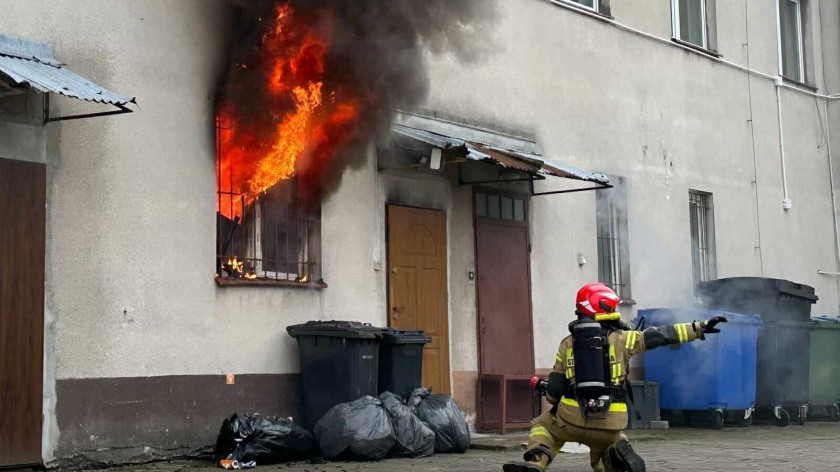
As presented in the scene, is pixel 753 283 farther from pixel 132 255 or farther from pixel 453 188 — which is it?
pixel 132 255

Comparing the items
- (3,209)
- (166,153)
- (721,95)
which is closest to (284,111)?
(166,153)

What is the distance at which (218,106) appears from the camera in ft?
34.3

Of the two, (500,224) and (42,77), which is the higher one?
(42,77)

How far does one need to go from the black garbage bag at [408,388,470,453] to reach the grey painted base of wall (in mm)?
1214

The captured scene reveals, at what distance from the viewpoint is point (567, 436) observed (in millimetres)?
8219

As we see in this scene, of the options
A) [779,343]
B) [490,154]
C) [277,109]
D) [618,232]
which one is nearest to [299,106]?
[277,109]

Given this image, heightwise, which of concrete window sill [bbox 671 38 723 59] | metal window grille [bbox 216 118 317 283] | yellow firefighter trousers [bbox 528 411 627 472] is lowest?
yellow firefighter trousers [bbox 528 411 627 472]

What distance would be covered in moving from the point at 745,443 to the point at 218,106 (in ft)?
21.8

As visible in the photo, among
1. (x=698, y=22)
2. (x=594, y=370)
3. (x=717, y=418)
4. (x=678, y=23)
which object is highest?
(x=698, y=22)

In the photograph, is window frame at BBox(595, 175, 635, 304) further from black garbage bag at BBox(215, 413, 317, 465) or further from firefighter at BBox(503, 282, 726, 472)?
firefighter at BBox(503, 282, 726, 472)

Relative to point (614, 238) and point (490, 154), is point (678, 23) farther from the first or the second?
point (490, 154)

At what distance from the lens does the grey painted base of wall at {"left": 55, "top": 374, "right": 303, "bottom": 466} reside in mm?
9070

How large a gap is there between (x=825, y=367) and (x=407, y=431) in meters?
8.39

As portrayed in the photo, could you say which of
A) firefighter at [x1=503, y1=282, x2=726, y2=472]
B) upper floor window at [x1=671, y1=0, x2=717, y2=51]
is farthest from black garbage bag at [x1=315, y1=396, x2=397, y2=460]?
upper floor window at [x1=671, y1=0, x2=717, y2=51]
